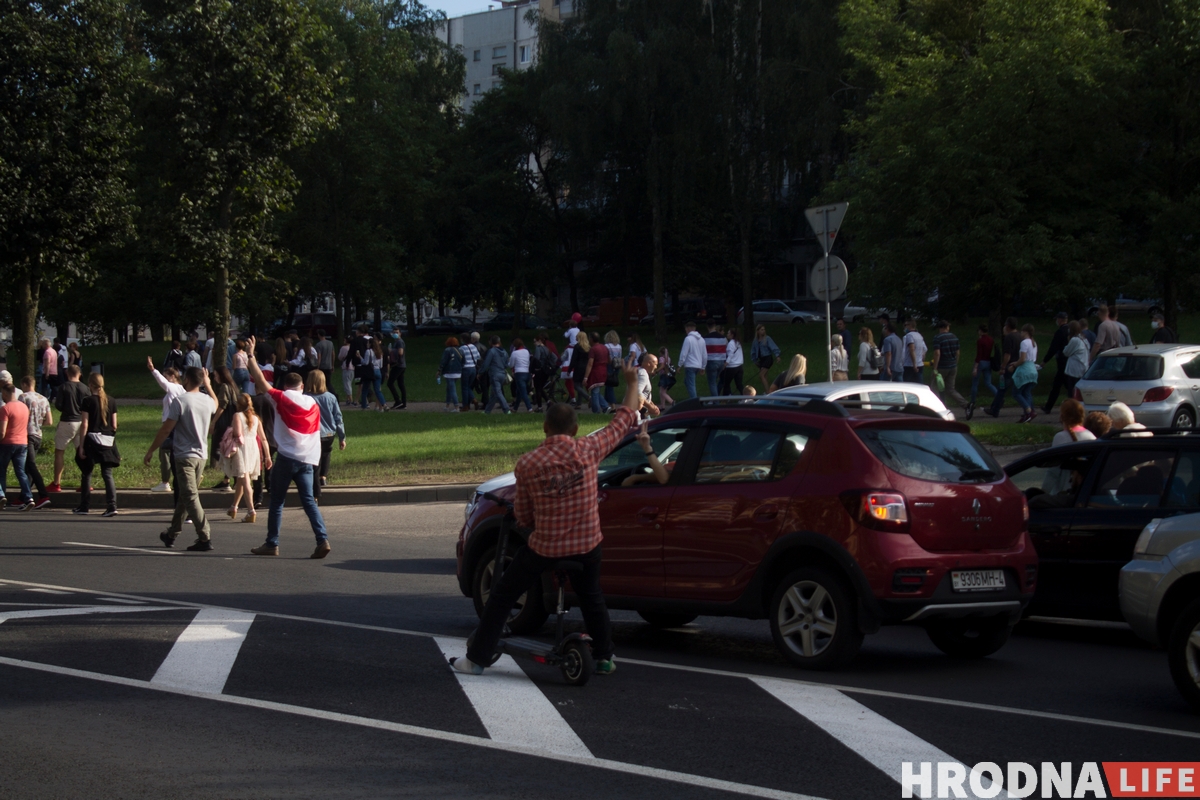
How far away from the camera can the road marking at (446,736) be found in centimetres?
527

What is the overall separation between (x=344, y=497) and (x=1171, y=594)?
12422mm

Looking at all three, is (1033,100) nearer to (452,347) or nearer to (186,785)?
(452,347)

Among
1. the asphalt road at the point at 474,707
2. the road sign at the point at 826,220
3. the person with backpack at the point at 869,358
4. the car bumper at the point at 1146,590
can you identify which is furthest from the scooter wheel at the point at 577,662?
the person with backpack at the point at 869,358

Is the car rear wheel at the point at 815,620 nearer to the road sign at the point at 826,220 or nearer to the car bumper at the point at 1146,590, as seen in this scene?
the car bumper at the point at 1146,590

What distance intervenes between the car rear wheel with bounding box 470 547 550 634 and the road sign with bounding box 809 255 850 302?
308 inches

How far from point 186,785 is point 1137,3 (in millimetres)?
37580

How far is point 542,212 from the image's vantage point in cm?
6575

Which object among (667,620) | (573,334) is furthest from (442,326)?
(667,620)

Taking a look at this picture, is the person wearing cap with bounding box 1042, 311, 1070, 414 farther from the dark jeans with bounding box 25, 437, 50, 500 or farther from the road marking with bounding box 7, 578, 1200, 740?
the road marking with bounding box 7, 578, 1200, 740

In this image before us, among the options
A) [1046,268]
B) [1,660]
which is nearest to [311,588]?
[1,660]

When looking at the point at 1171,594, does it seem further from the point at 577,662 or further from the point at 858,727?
the point at 577,662

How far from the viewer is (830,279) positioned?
1586 cm

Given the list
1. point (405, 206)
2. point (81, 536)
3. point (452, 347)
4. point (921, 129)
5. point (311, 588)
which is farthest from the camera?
point (405, 206)

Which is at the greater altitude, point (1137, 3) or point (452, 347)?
point (1137, 3)
